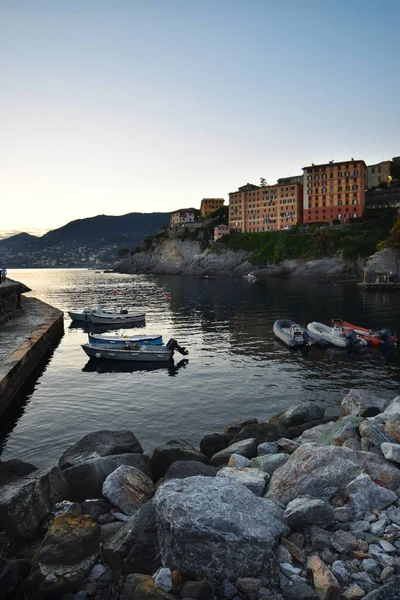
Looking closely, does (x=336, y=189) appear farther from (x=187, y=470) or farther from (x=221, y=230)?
(x=187, y=470)

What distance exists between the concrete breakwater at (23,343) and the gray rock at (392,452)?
18824 mm

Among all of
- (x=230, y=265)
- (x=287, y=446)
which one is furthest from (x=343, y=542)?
(x=230, y=265)

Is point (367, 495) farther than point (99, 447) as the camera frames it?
No

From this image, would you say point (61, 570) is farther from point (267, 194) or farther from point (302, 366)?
point (267, 194)

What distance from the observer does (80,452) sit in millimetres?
15250

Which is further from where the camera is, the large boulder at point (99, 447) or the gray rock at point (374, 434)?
the large boulder at point (99, 447)

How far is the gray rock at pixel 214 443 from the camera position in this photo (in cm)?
1717

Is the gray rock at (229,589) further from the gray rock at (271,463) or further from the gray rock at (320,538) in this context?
the gray rock at (271,463)

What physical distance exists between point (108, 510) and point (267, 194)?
16013cm

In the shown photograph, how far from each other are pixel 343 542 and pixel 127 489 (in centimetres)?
551

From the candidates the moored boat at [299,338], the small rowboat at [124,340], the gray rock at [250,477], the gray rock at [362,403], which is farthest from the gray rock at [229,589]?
the moored boat at [299,338]

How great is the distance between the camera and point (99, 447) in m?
15.1

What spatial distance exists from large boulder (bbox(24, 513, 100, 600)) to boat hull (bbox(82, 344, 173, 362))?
79.7ft

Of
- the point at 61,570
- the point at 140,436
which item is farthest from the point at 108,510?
the point at 140,436
